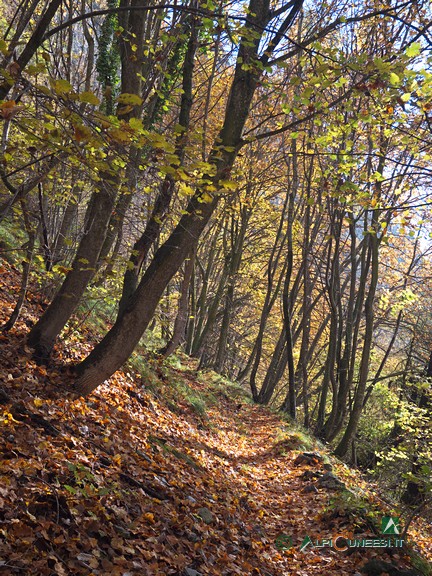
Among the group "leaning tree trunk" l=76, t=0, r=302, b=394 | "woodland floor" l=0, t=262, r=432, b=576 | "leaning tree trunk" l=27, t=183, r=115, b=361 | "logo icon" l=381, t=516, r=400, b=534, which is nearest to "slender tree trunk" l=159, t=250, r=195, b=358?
"woodland floor" l=0, t=262, r=432, b=576

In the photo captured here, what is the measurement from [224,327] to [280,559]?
38.9 ft

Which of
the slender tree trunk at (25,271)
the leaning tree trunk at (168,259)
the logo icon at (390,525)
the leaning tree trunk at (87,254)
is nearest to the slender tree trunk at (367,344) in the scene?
the logo icon at (390,525)

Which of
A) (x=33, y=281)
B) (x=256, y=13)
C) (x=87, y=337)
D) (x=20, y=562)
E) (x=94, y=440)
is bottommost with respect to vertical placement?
(x=20, y=562)

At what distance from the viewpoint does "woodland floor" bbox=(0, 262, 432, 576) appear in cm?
337

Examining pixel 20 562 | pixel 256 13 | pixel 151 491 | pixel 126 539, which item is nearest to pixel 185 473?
pixel 151 491

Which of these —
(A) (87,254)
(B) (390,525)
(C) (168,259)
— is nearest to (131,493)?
(C) (168,259)

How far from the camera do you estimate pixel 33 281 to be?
8.62 m

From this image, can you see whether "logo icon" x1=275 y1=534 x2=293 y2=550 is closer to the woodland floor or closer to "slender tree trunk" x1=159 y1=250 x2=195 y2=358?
the woodland floor

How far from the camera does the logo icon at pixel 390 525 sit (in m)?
5.94

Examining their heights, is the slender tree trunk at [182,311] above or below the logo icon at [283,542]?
above

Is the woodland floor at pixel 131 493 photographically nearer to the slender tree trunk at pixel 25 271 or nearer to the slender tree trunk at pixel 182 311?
the slender tree trunk at pixel 25 271

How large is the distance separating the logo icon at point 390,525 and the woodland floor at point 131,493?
22 centimetres

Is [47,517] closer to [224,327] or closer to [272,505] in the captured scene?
[272,505]

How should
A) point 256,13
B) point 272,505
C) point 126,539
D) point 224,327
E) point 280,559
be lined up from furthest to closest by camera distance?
point 224,327 < point 272,505 < point 256,13 < point 280,559 < point 126,539
